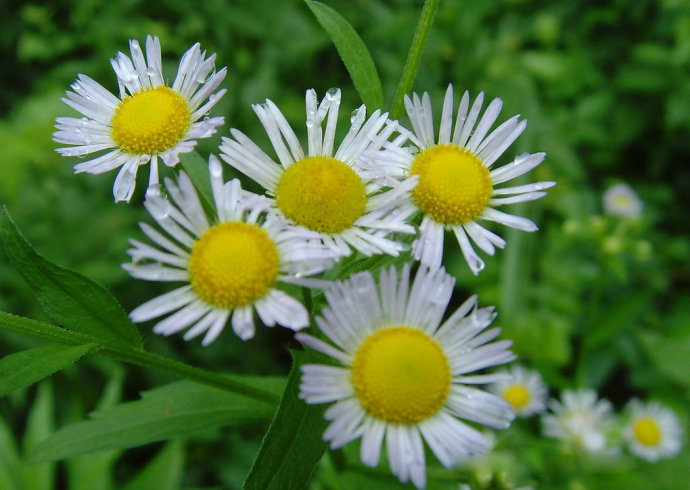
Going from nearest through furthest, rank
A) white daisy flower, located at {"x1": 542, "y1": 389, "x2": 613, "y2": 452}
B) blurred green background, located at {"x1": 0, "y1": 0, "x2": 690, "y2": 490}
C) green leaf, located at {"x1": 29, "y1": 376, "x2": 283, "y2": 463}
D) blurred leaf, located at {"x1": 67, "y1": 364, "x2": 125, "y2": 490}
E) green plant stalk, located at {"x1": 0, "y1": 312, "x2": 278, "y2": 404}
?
green plant stalk, located at {"x1": 0, "y1": 312, "x2": 278, "y2": 404} < green leaf, located at {"x1": 29, "y1": 376, "x2": 283, "y2": 463} < blurred leaf, located at {"x1": 67, "y1": 364, "x2": 125, "y2": 490} < white daisy flower, located at {"x1": 542, "y1": 389, "x2": 613, "y2": 452} < blurred green background, located at {"x1": 0, "y1": 0, "x2": 690, "y2": 490}

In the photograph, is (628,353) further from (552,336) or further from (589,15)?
(589,15)

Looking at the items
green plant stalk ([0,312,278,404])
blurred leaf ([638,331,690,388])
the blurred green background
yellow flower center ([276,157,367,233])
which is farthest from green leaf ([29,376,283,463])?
blurred leaf ([638,331,690,388])

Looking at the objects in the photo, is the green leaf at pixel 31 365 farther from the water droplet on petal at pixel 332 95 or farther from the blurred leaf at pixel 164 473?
the blurred leaf at pixel 164 473

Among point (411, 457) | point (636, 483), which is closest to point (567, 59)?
point (636, 483)

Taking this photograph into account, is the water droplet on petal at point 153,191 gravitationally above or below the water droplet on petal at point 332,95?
below

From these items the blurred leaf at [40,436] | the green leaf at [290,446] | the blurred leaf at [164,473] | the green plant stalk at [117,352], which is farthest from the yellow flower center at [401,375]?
the blurred leaf at [40,436]

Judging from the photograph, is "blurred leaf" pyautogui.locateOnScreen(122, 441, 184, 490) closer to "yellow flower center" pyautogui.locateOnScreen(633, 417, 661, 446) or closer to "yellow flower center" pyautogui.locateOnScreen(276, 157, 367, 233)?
"yellow flower center" pyautogui.locateOnScreen(276, 157, 367, 233)
